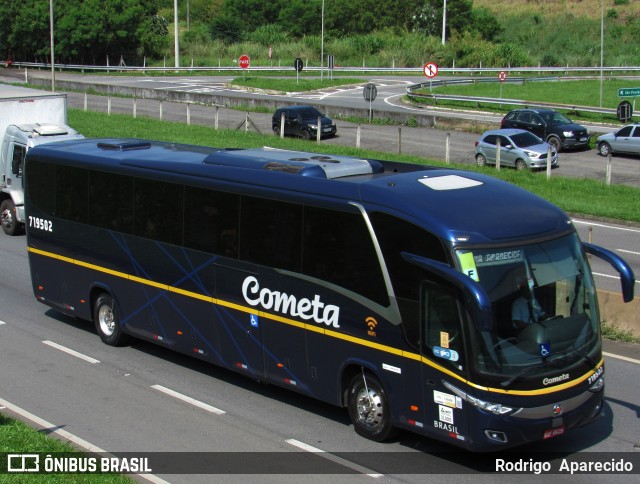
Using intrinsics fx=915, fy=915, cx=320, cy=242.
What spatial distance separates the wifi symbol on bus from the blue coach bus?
0.02 meters

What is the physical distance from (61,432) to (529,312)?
215 inches

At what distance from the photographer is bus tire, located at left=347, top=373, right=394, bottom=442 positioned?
33.7 feet

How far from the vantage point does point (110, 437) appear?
35.4 ft

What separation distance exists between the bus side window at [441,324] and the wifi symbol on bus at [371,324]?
0.75 meters

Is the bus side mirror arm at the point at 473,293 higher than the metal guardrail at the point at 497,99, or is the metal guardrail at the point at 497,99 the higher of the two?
the metal guardrail at the point at 497,99

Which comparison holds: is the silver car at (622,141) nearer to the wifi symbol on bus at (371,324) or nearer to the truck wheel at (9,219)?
the truck wheel at (9,219)

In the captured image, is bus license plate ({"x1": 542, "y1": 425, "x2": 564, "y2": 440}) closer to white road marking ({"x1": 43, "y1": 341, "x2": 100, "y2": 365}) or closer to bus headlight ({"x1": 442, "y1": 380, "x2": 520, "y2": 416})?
bus headlight ({"x1": 442, "y1": 380, "x2": 520, "y2": 416})

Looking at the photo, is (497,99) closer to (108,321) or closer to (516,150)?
(516,150)

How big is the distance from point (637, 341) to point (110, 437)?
8.35 m

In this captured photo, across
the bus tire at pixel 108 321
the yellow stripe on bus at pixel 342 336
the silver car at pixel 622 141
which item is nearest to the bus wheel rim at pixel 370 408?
the yellow stripe on bus at pixel 342 336

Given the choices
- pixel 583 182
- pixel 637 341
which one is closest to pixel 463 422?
pixel 637 341

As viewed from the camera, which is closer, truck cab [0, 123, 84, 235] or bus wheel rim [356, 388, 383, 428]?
bus wheel rim [356, 388, 383, 428]

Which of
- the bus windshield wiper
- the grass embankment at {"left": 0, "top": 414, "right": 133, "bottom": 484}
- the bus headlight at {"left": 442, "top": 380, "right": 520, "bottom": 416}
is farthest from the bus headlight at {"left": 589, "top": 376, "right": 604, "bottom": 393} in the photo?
the grass embankment at {"left": 0, "top": 414, "right": 133, "bottom": 484}

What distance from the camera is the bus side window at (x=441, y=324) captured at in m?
9.20
